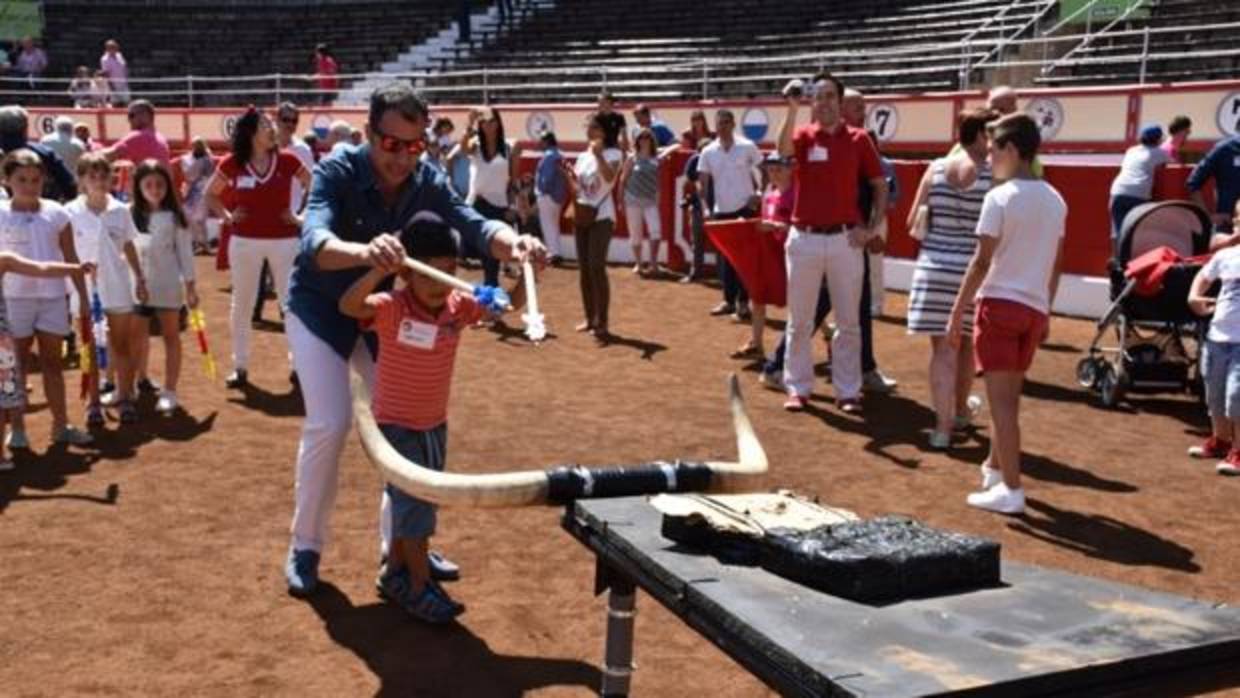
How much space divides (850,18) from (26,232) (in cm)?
2101

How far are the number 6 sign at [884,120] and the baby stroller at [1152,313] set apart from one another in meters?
8.83

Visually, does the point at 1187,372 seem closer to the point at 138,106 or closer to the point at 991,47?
the point at 138,106

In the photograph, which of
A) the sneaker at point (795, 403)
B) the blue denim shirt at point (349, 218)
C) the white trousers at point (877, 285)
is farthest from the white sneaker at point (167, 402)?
the white trousers at point (877, 285)

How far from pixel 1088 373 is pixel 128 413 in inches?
268

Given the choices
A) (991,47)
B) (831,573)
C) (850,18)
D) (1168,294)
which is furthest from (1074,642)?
(850,18)

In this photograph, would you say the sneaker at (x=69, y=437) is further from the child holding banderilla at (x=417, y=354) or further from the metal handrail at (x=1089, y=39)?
the metal handrail at (x=1089, y=39)

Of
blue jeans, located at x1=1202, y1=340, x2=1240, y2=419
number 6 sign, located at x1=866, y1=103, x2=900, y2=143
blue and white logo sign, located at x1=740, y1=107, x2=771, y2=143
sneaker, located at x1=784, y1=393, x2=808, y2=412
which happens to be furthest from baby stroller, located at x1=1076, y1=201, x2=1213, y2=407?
blue and white logo sign, located at x1=740, y1=107, x2=771, y2=143

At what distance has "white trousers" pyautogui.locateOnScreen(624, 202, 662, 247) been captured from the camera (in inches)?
614

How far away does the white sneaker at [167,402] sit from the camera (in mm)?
8281

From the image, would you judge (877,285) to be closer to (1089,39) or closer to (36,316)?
(36,316)

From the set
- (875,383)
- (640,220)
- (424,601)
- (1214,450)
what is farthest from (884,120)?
(424,601)

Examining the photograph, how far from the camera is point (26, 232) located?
6.93 meters

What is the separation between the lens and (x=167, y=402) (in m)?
8.30

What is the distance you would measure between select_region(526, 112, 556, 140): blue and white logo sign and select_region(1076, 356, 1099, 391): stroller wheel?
13.4 meters
